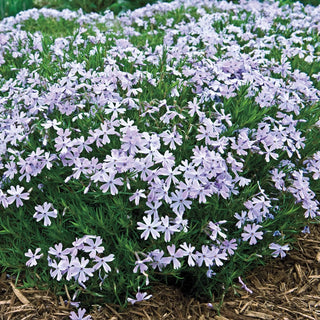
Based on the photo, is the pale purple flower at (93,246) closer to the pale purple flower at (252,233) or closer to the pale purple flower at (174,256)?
the pale purple flower at (174,256)

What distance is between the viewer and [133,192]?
2.38m

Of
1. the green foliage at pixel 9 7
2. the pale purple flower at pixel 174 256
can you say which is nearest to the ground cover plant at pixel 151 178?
the pale purple flower at pixel 174 256

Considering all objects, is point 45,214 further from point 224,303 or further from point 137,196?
point 224,303

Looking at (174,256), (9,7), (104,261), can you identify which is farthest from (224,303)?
(9,7)

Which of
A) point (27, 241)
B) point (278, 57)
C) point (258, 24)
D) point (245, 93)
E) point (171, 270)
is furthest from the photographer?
point (258, 24)

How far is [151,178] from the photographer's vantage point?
2193 mm

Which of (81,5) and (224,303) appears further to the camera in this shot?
(81,5)

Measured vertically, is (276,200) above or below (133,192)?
below

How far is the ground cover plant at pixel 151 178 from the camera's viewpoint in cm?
224

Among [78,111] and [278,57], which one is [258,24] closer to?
[278,57]

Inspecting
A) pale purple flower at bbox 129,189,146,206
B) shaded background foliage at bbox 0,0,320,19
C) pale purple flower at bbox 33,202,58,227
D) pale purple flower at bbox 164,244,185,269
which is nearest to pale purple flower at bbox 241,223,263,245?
pale purple flower at bbox 164,244,185,269

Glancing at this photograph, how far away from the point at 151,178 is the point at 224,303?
0.94 m

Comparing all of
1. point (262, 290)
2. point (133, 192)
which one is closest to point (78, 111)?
point (133, 192)

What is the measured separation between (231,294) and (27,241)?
1.30 metres
